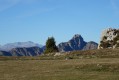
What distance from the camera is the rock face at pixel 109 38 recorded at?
6095 inches

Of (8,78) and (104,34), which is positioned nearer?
(8,78)

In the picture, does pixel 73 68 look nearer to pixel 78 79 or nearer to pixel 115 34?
pixel 78 79

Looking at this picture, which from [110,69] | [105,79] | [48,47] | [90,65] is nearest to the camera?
[105,79]

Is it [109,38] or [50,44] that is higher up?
[109,38]

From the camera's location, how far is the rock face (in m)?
155

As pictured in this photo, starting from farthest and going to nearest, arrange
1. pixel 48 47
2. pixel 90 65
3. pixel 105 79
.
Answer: pixel 48 47
pixel 90 65
pixel 105 79

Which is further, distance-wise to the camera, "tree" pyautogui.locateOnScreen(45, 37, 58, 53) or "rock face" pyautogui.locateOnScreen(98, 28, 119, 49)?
"rock face" pyautogui.locateOnScreen(98, 28, 119, 49)

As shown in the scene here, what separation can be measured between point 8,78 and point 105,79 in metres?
11.8

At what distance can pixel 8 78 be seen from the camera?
38844 millimetres

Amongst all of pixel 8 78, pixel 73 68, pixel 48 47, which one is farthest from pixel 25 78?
pixel 48 47

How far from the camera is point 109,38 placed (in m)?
161

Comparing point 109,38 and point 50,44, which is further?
point 109,38

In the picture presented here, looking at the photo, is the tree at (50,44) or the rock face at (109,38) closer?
the tree at (50,44)

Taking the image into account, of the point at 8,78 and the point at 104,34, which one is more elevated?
→ the point at 104,34
